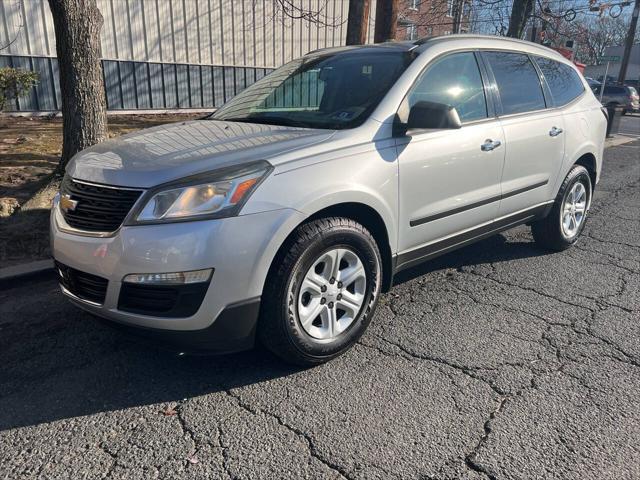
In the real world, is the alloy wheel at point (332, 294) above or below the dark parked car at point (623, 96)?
above

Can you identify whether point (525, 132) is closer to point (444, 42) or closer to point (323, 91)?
point (444, 42)

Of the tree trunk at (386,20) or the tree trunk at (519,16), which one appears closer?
the tree trunk at (386,20)

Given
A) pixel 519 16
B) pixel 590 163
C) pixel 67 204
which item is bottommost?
pixel 590 163

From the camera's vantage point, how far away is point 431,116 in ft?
10.2

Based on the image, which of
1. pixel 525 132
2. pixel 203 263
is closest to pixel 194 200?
pixel 203 263

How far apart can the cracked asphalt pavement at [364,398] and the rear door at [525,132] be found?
2.86 feet

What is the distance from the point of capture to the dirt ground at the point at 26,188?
4.65 m

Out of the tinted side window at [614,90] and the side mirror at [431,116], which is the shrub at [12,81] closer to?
the side mirror at [431,116]

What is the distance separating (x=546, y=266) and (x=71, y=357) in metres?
3.82

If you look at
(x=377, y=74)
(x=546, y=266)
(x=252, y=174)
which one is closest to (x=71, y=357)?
(x=252, y=174)

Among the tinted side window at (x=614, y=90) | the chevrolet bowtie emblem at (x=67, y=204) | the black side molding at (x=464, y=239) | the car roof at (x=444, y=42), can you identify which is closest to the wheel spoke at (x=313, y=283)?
the black side molding at (x=464, y=239)

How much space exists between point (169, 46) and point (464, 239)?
45.4 feet

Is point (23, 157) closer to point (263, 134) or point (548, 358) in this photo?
point (263, 134)

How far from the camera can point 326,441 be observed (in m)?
2.38
